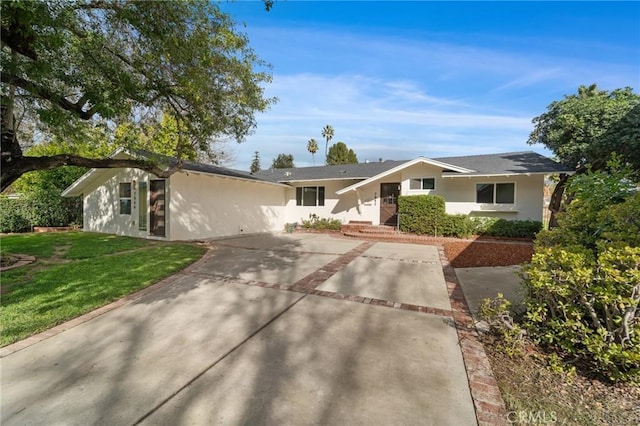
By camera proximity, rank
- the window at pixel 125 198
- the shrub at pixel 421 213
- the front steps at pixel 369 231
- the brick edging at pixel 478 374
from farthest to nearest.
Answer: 1. the front steps at pixel 369 231
2. the shrub at pixel 421 213
3. the window at pixel 125 198
4. the brick edging at pixel 478 374

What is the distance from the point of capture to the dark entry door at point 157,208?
1167cm

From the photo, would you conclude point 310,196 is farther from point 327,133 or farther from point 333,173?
point 327,133

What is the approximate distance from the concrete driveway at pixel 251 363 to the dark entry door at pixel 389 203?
33.4 ft

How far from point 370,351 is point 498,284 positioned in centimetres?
403

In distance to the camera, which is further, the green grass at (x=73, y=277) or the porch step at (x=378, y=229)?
the porch step at (x=378, y=229)

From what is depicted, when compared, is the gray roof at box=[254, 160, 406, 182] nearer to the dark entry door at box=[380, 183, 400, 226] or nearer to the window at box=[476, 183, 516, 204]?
the dark entry door at box=[380, 183, 400, 226]

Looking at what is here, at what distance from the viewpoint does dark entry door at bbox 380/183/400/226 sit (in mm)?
15406

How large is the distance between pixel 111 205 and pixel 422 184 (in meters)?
14.7

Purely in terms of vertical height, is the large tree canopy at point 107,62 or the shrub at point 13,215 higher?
the large tree canopy at point 107,62

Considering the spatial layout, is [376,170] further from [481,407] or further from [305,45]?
[481,407]

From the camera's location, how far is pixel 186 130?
9.27m

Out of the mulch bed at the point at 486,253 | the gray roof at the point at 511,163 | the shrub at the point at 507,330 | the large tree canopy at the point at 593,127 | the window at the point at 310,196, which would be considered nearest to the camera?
the shrub at the point at 507,330

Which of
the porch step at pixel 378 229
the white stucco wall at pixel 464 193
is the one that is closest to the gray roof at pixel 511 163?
the white stucco wall at pixel 464 193

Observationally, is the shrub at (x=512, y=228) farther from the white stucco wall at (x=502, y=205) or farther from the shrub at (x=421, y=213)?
the shrub at (x=421, y=213)
